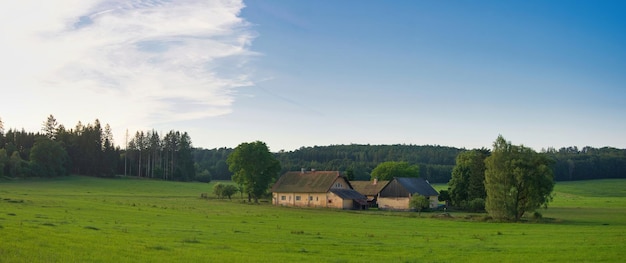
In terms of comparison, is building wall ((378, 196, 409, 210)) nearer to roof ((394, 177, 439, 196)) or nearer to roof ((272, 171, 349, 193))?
roof ((394, 177, 439, 196))

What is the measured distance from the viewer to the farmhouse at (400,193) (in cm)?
8661

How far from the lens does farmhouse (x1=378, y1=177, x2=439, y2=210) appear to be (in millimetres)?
86606

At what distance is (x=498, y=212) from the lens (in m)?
61.7

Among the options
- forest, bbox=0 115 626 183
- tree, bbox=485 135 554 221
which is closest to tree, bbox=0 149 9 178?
forest, bbox=0 115 626 183

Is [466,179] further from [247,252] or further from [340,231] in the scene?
[247,252]

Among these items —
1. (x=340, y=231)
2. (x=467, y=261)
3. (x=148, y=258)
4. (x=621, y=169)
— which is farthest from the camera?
(x=621, y=169)

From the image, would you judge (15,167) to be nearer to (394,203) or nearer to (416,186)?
(394,203)

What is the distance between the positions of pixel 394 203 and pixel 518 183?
28263 mm

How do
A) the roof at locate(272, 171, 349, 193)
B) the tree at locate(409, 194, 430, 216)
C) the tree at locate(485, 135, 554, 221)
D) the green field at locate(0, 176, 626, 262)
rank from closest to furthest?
the green field at locate(0, 176, 626, 262) → the tree at locate(485, 135, 554, 221) → the tree at locate(409, 194, 430, 216) → the roof at locate(272, 171, 349, 193)

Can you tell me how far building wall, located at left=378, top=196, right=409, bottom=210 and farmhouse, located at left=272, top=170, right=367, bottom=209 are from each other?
11.3ft

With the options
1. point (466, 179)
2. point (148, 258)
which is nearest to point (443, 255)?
point (148, 258)

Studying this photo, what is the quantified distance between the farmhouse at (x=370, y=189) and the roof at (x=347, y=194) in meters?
4.56

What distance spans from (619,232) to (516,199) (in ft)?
66.2

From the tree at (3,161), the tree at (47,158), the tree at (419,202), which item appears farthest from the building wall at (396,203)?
the tree at (47,158)
